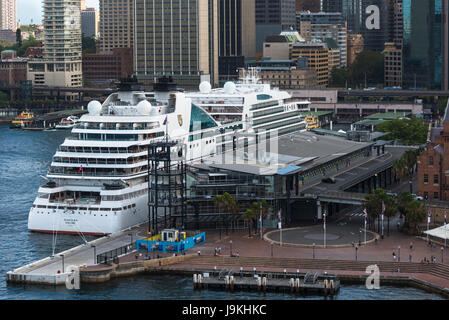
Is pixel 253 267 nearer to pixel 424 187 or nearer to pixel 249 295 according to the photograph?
pixel 249 295

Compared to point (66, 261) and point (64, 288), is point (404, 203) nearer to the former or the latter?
point (66, 261)

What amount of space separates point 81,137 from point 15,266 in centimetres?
2005

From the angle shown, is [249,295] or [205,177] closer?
[249,295]

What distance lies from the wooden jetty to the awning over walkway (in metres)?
12.7

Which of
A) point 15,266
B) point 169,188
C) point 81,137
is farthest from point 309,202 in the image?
point 15,266

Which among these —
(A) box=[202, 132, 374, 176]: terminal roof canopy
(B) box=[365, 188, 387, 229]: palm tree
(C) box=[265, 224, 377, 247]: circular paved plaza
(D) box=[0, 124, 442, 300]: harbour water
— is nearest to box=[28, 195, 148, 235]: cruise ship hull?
(D) box=[0, 124, 442, 300]: harbour water

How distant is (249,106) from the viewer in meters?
135

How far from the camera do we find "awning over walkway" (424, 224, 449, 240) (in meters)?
88.9

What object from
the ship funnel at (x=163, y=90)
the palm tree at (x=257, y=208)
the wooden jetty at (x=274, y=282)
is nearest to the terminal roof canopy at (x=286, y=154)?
the palm tree at (x=257, y=208)

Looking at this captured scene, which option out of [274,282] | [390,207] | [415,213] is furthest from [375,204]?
[274,282]

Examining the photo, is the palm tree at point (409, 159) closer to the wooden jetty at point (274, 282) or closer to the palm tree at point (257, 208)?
the palm tree at point (257, 208)

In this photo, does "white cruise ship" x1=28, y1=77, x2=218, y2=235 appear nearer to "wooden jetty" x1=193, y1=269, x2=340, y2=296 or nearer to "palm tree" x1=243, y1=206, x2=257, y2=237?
"palm tree" x1=243, y1=206, x2=257, y2=237

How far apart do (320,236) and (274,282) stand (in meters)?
15.0
